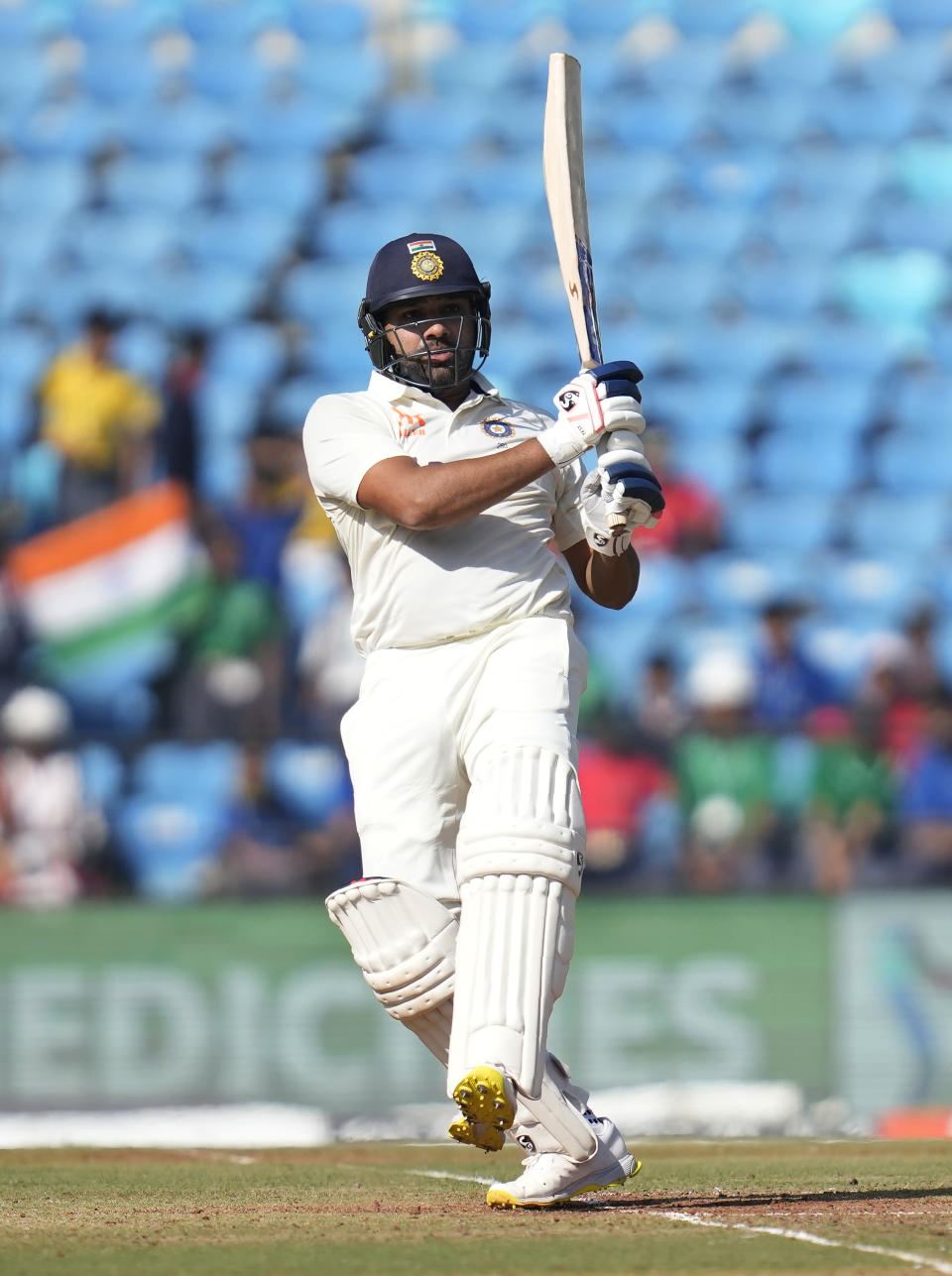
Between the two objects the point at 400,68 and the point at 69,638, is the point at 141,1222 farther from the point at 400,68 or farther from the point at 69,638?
the point at 400,68

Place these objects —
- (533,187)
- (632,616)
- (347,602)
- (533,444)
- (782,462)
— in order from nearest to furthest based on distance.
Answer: (533,444)
(347,602)
(632,616)
(782,462)
(533,187)

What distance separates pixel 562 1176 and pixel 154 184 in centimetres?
1105

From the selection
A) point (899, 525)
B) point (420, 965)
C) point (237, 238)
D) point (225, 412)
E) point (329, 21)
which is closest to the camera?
point (420, 965)

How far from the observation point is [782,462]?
12891mm

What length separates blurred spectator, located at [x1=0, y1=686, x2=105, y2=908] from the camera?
28.4 ft

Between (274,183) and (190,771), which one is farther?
(274,183)

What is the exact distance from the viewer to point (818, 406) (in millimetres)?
13250

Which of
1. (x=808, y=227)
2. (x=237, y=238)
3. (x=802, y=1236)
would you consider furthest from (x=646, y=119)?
(x=802, y=1236)

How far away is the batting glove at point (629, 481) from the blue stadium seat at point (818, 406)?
9035 millimetres

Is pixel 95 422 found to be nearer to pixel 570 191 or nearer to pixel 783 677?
pixel 783 677

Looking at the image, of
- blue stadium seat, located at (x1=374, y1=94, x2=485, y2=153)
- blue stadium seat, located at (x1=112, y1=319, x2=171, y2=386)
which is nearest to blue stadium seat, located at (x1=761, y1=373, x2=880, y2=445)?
blue stadium seat, located at (x1=374, y1=94, x2=485, y2=153)

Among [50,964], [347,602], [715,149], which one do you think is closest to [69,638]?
[347,602]

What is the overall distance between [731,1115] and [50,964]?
9.10 feet

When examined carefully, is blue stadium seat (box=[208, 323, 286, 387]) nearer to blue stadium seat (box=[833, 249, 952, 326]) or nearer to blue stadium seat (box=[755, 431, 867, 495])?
blue stadium seat (box=[755, 431, 867, 495])
